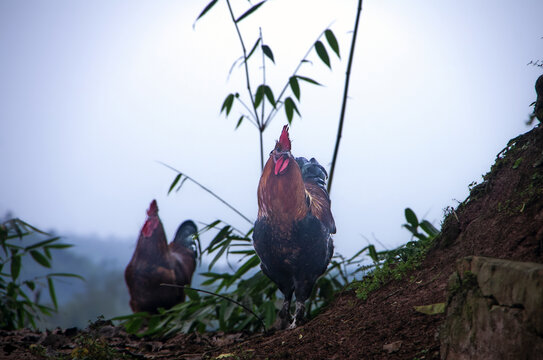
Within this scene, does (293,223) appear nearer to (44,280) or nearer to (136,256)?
(136,256)

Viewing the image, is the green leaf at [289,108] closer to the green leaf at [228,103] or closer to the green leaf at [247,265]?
the green leaf at [228,103]

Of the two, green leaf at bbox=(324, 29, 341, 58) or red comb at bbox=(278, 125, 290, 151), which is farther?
green leaf at bbox=(324, 29, 341, 58)

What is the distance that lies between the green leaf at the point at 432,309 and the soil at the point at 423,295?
2 centimetres

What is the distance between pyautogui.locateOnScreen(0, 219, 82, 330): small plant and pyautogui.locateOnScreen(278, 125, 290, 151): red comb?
211 centimetres

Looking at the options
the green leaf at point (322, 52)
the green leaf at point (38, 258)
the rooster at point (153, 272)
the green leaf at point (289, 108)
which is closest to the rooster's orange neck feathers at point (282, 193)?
the green leaf at point (322, 52)

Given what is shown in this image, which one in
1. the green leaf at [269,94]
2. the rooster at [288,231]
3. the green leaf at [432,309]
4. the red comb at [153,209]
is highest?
the green leaf at [269,94]

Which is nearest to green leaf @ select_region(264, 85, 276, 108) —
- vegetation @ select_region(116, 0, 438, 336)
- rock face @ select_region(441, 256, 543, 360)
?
vegetation @ select_region(116, 0, 438, 336)

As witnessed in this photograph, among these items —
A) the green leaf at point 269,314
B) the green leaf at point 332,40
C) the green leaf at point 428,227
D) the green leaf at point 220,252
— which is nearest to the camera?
the green leaf at point 269,314

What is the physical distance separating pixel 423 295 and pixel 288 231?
26.9 inches

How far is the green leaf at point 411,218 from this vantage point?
3.04 metres

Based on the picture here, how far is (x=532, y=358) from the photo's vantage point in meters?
1.02

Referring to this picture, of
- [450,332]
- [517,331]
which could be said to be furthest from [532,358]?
[450,332]

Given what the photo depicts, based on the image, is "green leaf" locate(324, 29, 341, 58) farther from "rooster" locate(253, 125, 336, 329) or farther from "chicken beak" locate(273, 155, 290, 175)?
"chicken beak" locate(273, 155, 290, 175)

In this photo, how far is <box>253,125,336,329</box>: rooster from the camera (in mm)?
2148
